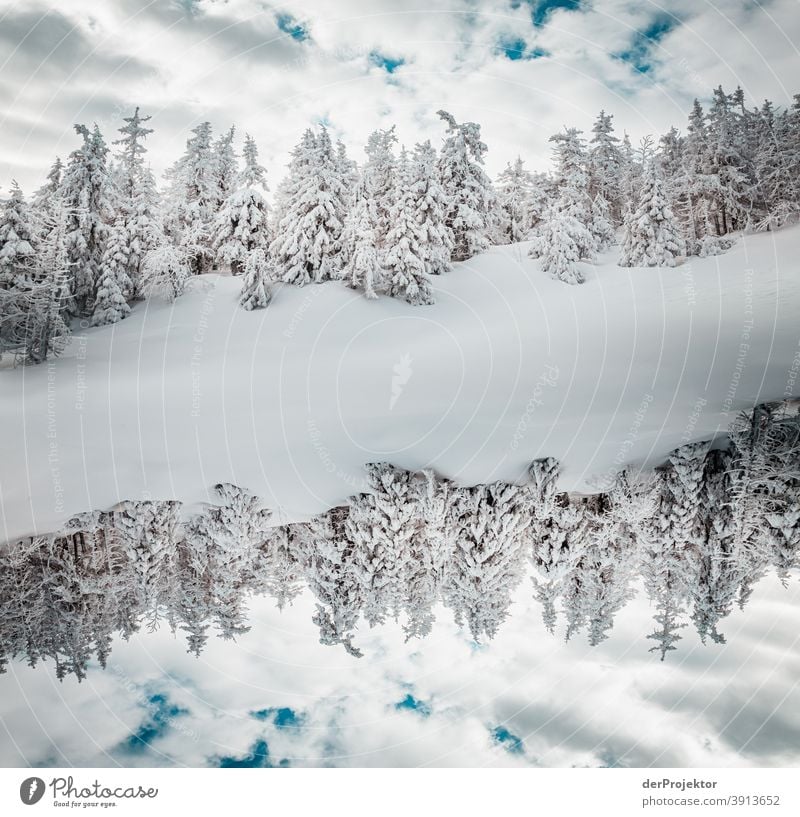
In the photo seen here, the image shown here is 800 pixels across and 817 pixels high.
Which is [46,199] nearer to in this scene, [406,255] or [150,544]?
[406,255]

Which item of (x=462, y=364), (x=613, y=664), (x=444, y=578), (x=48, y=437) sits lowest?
(x=613, y=664)

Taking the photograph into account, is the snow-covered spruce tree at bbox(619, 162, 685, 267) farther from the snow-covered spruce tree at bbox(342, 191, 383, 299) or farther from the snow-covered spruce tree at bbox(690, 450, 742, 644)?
the snow-covered spruce tree at bbox(690, 450, 742, 644)

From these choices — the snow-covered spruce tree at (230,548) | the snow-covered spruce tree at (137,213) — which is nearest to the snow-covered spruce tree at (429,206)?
the snow-covered spruce tree at (137,213)

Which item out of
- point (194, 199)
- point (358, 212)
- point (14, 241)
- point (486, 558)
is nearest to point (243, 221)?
point (194, 199)

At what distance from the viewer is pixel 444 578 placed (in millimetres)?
6535

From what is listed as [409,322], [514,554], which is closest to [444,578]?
[514,554]

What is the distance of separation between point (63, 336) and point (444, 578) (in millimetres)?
8047

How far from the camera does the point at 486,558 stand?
6.70 metres

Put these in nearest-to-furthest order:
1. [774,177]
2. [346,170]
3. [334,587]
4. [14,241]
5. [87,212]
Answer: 1. [334,587]
2. [14,241]
3. [774,177]
4. [87,212]
5. [346,170]

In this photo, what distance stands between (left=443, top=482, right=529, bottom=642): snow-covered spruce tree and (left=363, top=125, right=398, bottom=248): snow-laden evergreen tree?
9176 mm

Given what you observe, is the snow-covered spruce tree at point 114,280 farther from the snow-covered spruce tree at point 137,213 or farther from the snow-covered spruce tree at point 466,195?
the snow-covered spruce tree at point 466,195

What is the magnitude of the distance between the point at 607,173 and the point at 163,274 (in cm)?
1082
